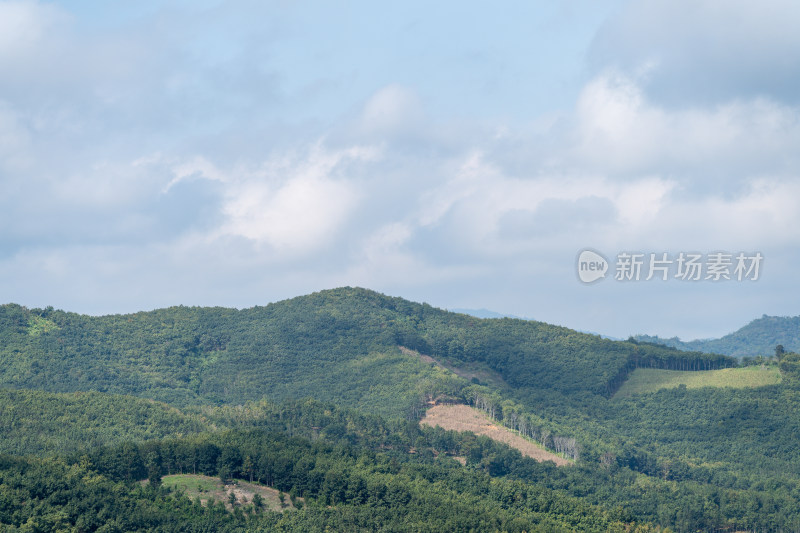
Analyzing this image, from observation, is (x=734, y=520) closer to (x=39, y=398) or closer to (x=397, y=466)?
(x=397, y=466)

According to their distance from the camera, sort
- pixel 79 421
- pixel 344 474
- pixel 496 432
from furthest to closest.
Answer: pixel 496 432 < pixel 79 421 < pixel 344 474

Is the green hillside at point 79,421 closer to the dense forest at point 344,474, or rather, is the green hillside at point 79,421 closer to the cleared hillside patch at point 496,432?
the dense forest at point 344,474

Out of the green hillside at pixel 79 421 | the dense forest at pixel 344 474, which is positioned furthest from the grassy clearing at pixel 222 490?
the green hillside at pixel 79 421

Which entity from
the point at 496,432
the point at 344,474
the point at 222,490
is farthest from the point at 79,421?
the point at 496,432

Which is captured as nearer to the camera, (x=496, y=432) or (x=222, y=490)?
(x=222, y=490)

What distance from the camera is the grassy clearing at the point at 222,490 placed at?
112m

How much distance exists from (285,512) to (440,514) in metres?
19.2

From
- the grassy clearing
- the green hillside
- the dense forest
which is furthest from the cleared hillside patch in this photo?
the grassy clearing

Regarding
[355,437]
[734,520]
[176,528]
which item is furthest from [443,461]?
[176,528]

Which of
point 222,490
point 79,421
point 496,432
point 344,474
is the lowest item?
point 222,490

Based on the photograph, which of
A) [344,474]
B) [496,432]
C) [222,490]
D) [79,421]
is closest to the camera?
[222,490]

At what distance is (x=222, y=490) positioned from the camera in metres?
115

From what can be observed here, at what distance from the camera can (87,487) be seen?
334ft

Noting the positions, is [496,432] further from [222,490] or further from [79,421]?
[222,490]
